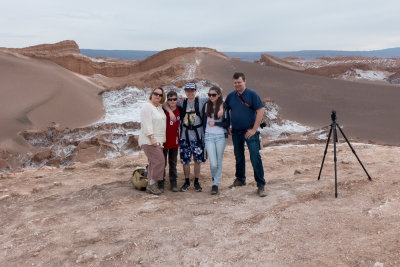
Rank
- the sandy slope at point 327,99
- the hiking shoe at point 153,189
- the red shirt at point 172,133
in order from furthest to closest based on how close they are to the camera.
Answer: the sandy slope at point 327,99 → the hiking shoe at point 153,189 → the red shirt at point 172,133

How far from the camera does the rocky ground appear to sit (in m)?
2.49

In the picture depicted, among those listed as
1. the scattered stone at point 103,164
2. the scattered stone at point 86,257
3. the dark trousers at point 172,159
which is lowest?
the scattered stone at point 103,164

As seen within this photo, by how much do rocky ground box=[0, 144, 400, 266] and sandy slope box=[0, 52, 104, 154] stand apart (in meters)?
6.68

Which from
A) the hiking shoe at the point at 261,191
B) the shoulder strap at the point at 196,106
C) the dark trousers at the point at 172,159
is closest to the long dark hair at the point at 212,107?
the shoulder strap at the point at 196,106

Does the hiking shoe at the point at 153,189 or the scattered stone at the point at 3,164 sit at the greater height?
the hiking shoe at the point at 153,189

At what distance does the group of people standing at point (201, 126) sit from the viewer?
12.3ft

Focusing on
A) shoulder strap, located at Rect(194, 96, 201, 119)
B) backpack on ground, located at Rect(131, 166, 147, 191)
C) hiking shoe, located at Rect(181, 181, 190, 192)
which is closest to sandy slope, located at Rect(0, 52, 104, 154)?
backpack on ground, located at Rect(131, 166, 147, 191)

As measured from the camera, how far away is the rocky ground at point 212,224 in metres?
2.49

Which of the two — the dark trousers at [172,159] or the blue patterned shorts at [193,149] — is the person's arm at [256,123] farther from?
the dark trousers at [172,159]

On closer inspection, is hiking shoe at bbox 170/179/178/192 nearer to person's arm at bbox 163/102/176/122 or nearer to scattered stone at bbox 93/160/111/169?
person's arm at bbox 163/102/176/122

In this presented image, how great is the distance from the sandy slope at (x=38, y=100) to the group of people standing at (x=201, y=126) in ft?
23.8

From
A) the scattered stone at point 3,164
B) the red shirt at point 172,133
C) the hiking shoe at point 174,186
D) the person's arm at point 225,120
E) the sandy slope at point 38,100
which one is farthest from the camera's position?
the sandy slope at point 38,100

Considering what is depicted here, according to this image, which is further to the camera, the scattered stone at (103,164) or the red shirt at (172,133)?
the scattered stone at (103,164)

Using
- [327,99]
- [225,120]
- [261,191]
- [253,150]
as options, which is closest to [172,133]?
[225,120]
